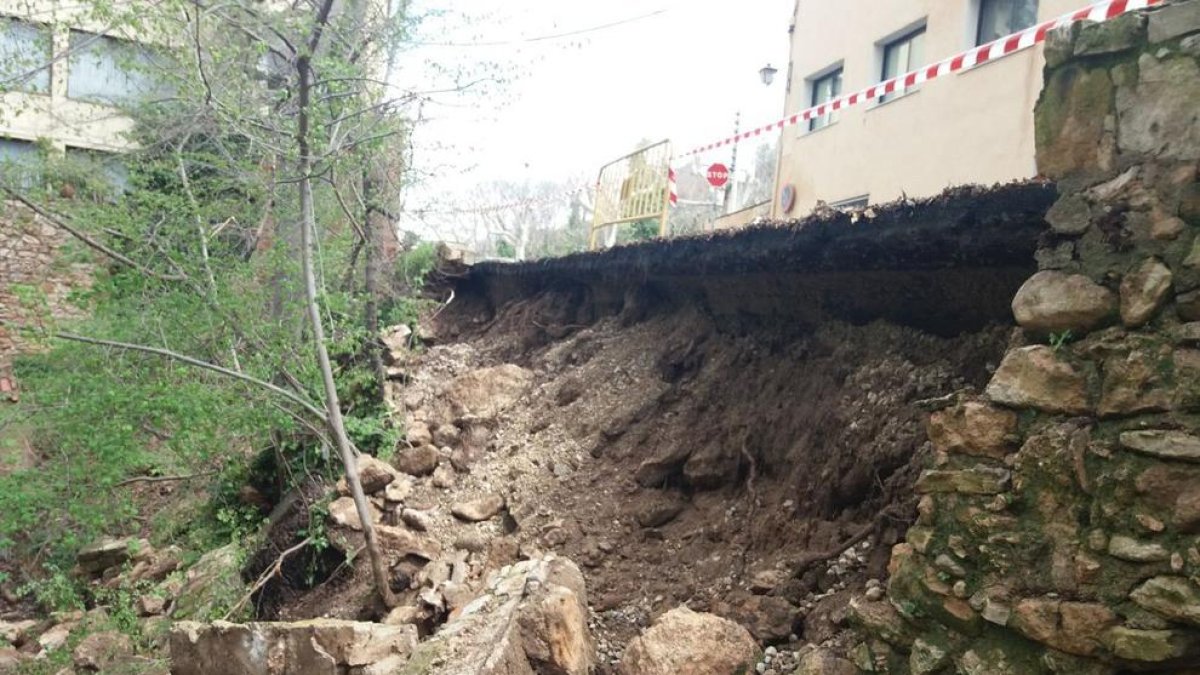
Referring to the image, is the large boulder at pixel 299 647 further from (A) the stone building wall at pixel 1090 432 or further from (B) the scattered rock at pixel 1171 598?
(B) the scattered rock at pixel 1171 598

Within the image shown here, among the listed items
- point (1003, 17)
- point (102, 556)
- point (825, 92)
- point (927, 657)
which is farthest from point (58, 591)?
point (825, 92)

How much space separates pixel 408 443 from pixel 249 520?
1.65 metres

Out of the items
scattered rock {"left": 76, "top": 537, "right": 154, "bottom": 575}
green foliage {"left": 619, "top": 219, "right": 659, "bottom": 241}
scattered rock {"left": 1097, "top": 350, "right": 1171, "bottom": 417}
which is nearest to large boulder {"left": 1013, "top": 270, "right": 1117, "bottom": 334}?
scattered rock {"left": 1097, "top": 350, "right": 1171, "bottom": 417}

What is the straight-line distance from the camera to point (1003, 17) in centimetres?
849

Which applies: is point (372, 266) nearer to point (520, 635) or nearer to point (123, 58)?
point (123, 58)

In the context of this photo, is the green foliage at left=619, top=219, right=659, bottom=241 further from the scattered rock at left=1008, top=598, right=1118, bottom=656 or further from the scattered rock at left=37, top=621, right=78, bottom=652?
the scattered rock at left=1008, top=598, right=1118, bottom=656

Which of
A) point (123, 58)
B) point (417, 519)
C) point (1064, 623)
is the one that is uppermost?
point (123, 58)

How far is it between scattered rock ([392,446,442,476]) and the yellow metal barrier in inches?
118

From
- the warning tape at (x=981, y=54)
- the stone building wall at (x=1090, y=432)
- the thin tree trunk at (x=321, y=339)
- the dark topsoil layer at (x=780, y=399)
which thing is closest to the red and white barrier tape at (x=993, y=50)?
the warning tape at (x=981, y=54)

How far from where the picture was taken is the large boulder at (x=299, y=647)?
4332 millimetres

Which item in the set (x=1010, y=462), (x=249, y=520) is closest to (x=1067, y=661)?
(x=1010, y=462)

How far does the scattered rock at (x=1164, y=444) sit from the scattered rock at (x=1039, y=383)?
0.64 ft

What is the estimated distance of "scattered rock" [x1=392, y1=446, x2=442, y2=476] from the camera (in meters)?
6.68

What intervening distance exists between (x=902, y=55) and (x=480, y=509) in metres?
7.70
